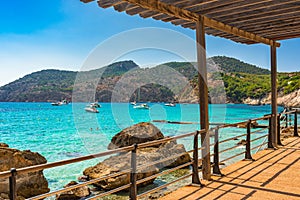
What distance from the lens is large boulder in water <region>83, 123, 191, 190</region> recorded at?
7381 mm

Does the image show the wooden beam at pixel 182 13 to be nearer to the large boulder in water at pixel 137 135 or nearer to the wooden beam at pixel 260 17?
the wooden beam at pixel 260 17

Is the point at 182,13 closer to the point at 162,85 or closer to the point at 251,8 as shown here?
the point at 251,8

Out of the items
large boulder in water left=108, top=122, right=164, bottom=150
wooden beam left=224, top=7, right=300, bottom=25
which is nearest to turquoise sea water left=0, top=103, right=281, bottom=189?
large boulder in water left=108, top=122, right=164, bottom=150

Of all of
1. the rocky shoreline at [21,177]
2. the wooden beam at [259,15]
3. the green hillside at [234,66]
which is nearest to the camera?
the wooden beam at [259,15]

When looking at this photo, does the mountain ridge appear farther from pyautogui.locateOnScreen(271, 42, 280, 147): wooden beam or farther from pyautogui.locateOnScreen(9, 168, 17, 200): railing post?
pyautogui.locateOnScreen(9, 168, 17, 200): railing post

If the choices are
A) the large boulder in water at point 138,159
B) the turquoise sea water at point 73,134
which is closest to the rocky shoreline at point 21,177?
the large boulder in water at point 138,159

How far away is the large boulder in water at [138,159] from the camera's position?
738cm

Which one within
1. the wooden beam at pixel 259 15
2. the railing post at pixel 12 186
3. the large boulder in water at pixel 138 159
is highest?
the wooden beam at pixel 259 15

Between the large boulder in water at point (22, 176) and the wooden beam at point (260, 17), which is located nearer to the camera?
the wooden beam at point (260, 17)

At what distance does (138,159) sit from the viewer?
8.88 m

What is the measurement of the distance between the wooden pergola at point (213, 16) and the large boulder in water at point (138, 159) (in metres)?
2.77

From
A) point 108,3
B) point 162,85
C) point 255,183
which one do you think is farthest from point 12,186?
point 162,85

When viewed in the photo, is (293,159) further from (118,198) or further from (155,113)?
(155,113)

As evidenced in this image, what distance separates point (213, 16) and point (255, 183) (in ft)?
7.85
